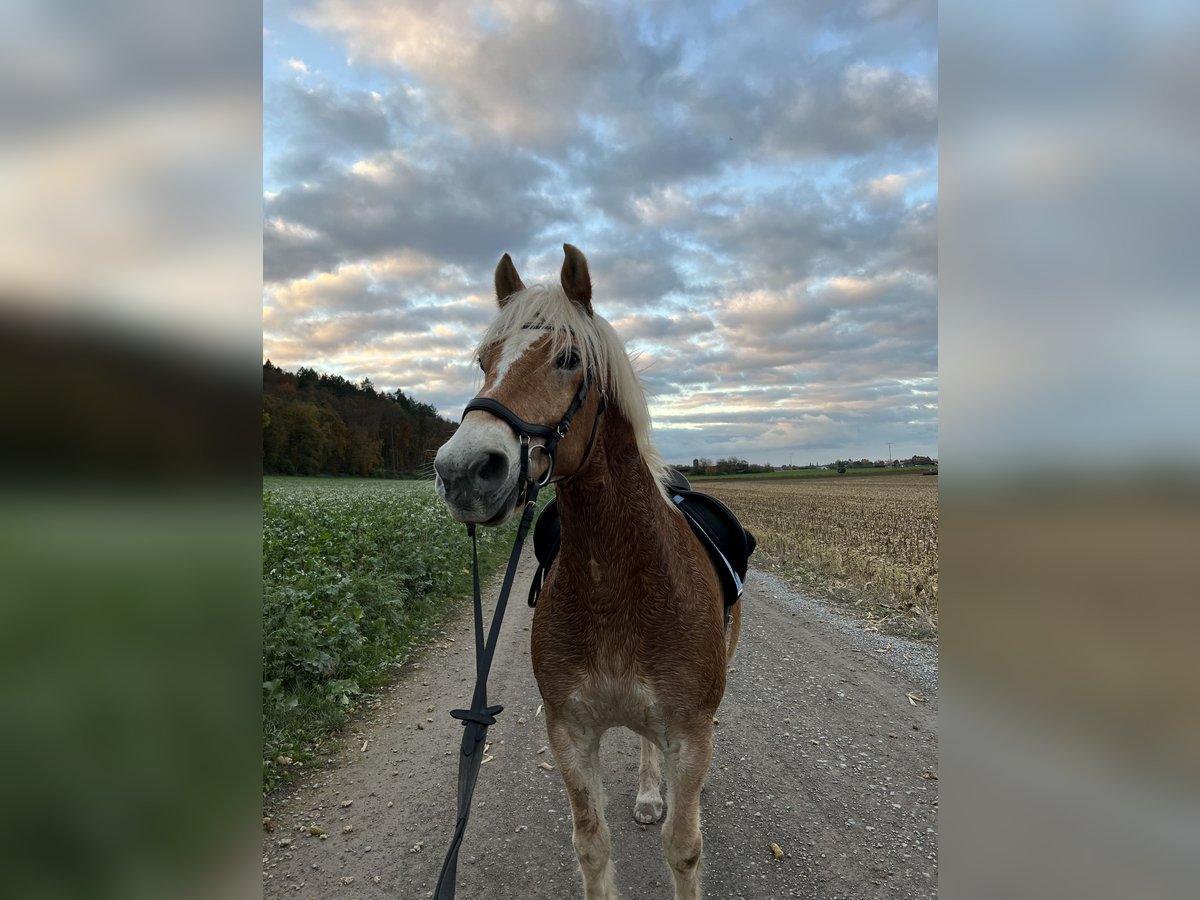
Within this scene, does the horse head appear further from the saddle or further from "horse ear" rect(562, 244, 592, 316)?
the saddle

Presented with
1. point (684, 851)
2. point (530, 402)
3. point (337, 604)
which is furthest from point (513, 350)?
point (337, 604)

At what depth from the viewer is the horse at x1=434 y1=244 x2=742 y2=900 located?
2408 millimetres

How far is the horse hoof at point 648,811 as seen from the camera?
12.6 ft

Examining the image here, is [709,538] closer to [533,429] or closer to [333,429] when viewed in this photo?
[533,429]

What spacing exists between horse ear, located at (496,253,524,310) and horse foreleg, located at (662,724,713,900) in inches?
90.3

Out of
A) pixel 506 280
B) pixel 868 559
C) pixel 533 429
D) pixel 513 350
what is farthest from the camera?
pixel 868 559

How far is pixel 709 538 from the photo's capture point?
11.8ft

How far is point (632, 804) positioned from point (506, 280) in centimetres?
355

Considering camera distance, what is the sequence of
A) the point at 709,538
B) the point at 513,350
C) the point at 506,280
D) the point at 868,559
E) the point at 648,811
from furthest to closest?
the point at 868,559
the point at 648,811
the point at 709,538
the point at 506,280
the point at 513,350

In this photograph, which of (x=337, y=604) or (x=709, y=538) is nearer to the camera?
(x=709, y=538)

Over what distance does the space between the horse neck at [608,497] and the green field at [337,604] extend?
1894 millimetres
